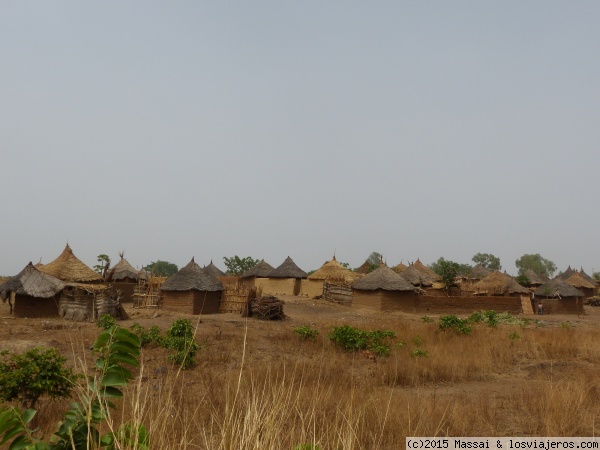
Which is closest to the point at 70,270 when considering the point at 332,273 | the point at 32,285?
the point at 32,285

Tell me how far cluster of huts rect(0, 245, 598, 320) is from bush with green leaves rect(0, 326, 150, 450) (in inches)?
458

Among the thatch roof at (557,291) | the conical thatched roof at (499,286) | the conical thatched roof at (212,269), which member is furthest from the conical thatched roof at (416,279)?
the conical thatched roof at (212,269)

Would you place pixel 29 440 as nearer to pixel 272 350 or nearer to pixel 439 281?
pixel 272 350

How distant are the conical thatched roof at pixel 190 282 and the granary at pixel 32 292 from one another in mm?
5247

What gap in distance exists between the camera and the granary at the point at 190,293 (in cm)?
2208

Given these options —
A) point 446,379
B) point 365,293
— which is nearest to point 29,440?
point 446,379

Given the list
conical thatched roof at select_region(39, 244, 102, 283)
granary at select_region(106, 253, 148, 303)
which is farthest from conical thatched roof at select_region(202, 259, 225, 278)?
conical thatched roof at select_region(39, 244, 102, 283)

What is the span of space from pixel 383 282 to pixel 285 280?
32.4 feet

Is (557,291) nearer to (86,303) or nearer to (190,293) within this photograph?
(190,293)

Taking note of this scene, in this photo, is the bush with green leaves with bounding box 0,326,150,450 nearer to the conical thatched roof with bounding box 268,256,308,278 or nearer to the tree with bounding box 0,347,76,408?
the tree with bounding box 0,347,76,408

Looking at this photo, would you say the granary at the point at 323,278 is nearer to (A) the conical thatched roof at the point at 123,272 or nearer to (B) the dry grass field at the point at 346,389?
(A) the conical thatched roof at the point at 123,272

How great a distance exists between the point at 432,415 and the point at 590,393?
9.42 feet

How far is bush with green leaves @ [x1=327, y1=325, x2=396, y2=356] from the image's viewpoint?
438 inches

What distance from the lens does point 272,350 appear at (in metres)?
11.4
